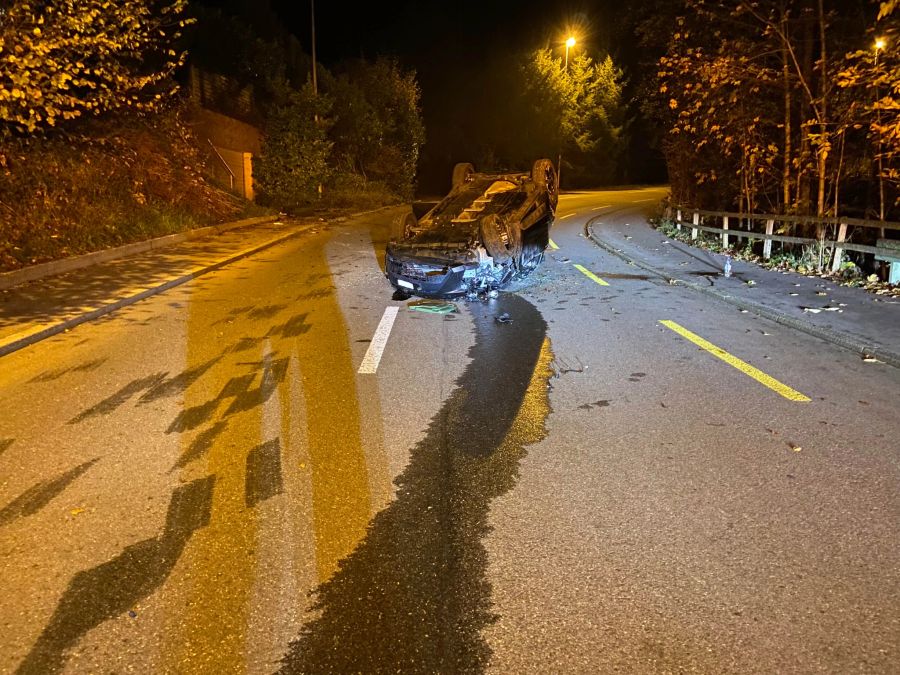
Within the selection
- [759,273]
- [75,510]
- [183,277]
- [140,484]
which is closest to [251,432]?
[140,484]

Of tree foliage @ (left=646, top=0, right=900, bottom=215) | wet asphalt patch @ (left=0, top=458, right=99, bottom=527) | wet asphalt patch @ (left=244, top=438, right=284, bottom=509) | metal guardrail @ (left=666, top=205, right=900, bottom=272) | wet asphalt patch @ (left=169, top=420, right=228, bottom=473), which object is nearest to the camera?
wet asphalt patch @ (left=0, top=458, right=99, bottom=527)

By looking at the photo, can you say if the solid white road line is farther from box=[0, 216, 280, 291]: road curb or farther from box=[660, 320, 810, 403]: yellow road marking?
box=[0, 216, 280, 291]: road curb

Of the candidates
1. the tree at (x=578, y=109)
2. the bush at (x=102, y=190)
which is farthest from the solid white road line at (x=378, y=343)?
the tree at (x=578, y=109)

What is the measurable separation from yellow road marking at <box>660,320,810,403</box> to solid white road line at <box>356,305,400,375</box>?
3.82m

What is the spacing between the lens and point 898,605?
3043 millimetres

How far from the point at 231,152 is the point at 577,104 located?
113ft

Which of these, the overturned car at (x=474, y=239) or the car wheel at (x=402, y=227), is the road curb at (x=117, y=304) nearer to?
the overturned car at (x=474, y=239)

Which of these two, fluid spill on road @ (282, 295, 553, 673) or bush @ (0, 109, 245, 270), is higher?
bush @ (0, 109, 245, 270)

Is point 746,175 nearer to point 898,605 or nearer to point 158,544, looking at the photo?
point 898,605

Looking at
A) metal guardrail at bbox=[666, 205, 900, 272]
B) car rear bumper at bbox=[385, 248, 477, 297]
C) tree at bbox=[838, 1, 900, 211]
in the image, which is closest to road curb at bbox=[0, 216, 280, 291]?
car rear bumper at bbox=[385, 248, 477, 297]

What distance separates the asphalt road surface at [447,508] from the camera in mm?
2834

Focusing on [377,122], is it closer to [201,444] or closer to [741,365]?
[741,365]

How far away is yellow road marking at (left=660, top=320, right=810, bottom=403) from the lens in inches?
236

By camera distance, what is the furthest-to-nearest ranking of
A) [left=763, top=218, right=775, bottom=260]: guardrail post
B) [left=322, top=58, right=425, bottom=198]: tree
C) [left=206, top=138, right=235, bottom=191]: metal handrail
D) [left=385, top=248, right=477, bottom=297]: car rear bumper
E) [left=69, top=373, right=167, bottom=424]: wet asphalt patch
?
[left=322, top=58, right=425, bottom=198]: tree < [left=206, top=138, right=235, bottom=191]: metal handrail < [left=763, top=218, right=775, bottom=260]: guardrail post < [left=385, top=248, right=477, bottom=297]: car rear bumper < [left=69, top=373, right=167, bottom=424]: wet asphalt patch
